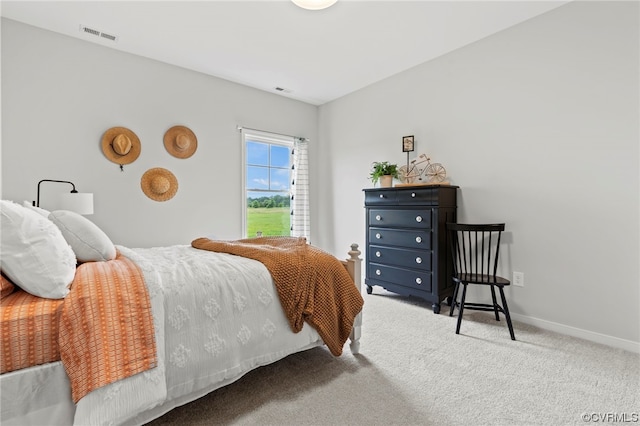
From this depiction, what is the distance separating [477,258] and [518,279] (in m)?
0.38

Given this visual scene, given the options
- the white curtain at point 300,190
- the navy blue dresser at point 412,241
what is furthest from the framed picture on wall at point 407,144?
the white curtain at point 300,190

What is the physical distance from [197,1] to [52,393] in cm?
A: 267

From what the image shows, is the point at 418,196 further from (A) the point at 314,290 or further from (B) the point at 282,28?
(B) the point at 282,28

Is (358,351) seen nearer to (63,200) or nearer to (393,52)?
(63,200)

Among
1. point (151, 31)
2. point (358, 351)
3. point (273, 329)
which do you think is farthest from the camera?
point (151, 31)

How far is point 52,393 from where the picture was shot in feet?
3.60

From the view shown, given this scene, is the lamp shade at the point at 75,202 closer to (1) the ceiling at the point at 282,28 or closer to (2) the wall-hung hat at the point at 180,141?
(2) the wall-hung hat at the point at 180,141

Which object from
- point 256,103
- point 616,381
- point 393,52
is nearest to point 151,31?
point 256,103

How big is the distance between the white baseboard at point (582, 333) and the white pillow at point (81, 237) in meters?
3.21

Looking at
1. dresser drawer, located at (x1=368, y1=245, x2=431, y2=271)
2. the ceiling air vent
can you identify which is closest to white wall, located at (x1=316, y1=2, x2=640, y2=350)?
dresser drawer, located at (x1=368, y1=245, x2=431, y2=271)

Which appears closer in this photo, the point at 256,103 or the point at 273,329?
the point at 273,329

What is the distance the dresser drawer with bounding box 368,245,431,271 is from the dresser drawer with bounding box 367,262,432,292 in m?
0.05

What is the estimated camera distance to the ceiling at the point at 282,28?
253 cm

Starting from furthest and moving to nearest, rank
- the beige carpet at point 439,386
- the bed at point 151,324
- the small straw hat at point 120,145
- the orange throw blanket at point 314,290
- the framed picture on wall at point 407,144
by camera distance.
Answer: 1. the framed picture on wall at point 407,144
2. the small straw hat at point 120,145
3. the orange throw blanket at point 314,290
4. the beige carpet at point 439,386
5. the bed at point 151,324
